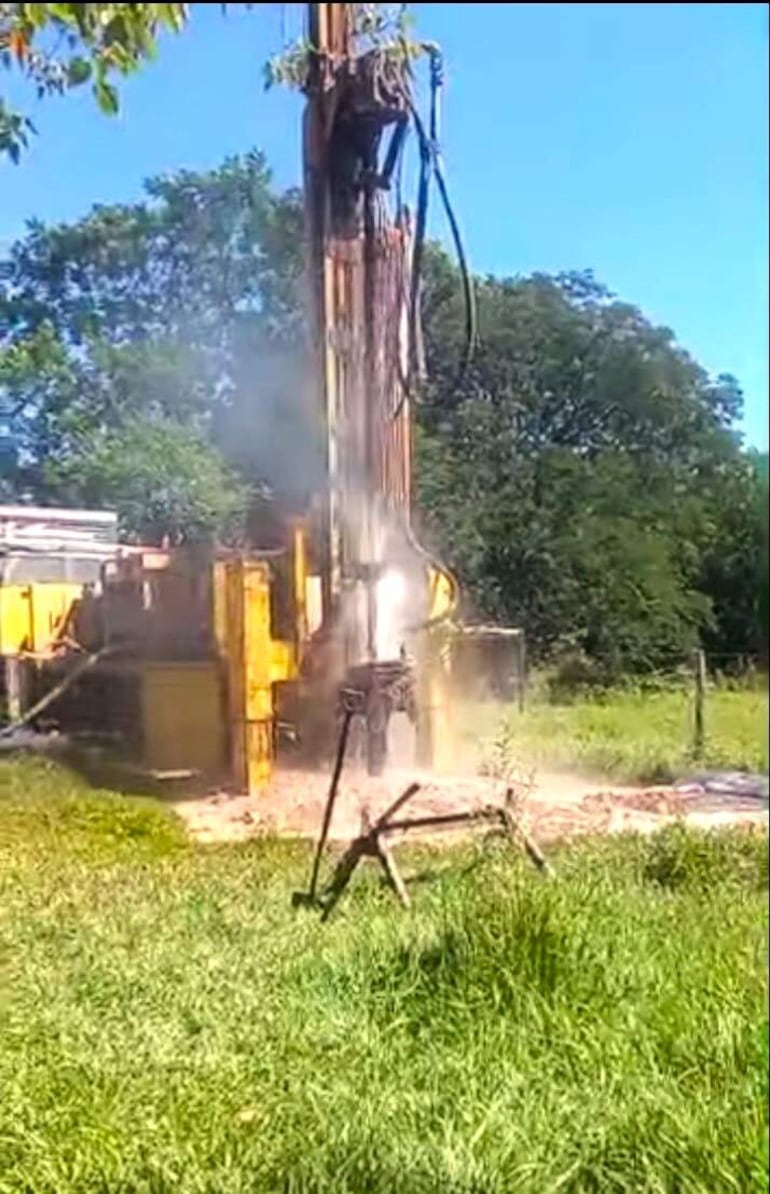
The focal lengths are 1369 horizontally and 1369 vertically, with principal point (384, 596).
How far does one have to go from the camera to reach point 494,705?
216cm

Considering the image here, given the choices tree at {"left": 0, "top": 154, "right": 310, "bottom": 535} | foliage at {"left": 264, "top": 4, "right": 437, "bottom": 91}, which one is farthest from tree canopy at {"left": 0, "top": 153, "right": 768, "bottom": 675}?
foliage at {"left": 264, "top": 4, "right": 437, "bottom": 91}

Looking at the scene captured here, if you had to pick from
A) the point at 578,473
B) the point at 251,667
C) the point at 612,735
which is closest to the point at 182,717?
the point at 251,667

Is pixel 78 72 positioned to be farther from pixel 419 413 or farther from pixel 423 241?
pixel 419 413

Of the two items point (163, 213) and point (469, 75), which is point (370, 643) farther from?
point (469, 75)

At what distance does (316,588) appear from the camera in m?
2.31

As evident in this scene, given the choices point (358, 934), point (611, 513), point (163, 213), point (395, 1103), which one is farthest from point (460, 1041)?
point (163, 213)

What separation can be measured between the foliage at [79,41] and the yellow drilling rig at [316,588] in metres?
0.31

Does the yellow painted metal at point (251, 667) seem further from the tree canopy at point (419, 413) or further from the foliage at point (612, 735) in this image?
the foliage at point (612, 735)

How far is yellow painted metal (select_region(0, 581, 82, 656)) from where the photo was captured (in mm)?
1769

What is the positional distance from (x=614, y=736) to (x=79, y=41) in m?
1.36

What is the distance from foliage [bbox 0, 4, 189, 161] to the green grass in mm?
869

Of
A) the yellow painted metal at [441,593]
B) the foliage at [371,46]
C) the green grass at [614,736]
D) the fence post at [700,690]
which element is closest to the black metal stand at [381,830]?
the green grass at [614,736]

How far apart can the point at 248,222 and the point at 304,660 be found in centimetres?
75

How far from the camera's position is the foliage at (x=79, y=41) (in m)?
0.95
